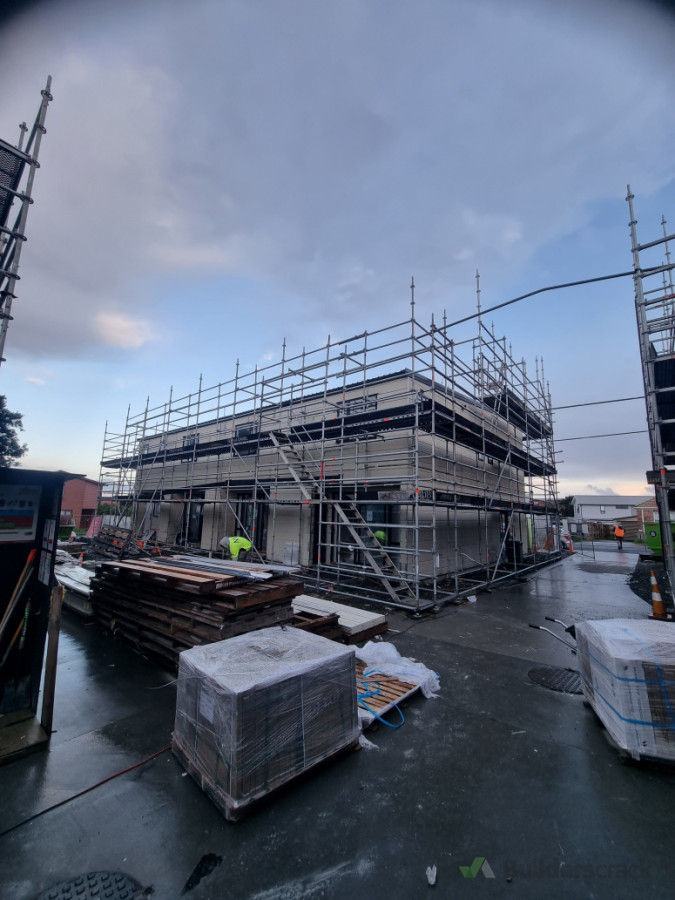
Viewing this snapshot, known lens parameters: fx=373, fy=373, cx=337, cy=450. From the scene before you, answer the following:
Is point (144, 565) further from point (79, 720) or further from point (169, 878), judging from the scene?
point (169, 878)

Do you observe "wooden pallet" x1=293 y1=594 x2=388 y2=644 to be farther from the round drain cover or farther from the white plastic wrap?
the round drain cover

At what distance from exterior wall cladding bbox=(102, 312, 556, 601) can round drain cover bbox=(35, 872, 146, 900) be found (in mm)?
6102

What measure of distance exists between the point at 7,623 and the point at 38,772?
1.65 m

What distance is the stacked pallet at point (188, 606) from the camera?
4547mm

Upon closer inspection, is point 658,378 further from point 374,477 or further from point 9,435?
point 9,435

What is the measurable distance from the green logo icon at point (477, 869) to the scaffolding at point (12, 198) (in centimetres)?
500

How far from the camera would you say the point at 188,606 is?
4.87 metres

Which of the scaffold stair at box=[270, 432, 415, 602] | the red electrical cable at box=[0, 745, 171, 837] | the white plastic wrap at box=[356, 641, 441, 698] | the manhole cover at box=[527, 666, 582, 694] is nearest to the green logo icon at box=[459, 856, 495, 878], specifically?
the white plastic wrap at box=[356, 641, 441, 698]

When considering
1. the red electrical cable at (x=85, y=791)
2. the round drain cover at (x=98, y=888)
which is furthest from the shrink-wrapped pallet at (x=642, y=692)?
the red electrical cable at (x=85, y=791)

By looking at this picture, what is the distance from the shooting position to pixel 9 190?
3445 mm

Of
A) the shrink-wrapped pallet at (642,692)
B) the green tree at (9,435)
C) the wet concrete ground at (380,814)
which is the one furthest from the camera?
the green tree at (9,435)

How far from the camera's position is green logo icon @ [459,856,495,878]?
85.8 inches

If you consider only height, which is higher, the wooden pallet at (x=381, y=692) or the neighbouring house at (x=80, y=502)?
the neighbouring house at (x=80, y=502)

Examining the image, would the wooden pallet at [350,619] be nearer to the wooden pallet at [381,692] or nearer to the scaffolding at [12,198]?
the wooden pallet at [381,692]
